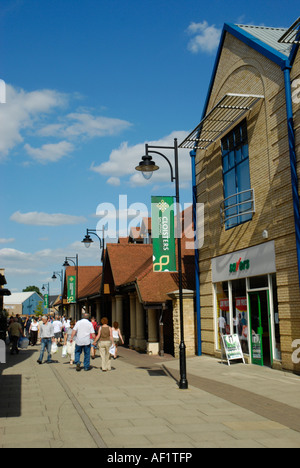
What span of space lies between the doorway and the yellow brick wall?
1.16m

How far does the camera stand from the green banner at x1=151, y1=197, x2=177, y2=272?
16.0 meters

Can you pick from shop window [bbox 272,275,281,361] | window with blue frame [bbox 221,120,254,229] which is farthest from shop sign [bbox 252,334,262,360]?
window with blue frame [bbox 221,120,254,229]

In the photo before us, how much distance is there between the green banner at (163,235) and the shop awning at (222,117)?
8.84 ft

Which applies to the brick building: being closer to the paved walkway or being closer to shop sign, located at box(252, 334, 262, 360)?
shop sign, located at box(252, 334, 262, 360)

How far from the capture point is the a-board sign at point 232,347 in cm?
1499

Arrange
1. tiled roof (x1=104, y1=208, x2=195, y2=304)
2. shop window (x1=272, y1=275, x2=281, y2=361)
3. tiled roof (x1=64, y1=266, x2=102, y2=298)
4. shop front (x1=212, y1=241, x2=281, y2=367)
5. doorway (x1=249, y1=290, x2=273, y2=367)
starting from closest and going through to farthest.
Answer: shop window (x1=272, y1=275, x2=281, y2=361)
shop front (x1=212, y1=241, x2=281, y2=367)
doorway (x1=249, y1=290, x2=273, y2=367)
tiled roof (x1=104, y1=208, x2=195, y2=304)
tiled roof (x1=64, y1=266, x2=102, y2=298)

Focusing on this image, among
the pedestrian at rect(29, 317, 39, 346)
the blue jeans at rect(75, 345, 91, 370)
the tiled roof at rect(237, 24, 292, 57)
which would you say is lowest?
the blue jeans at rect(75, 345, 91, 370)

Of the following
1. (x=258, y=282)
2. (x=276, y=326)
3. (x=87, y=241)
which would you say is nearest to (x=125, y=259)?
(x=87, y=241)

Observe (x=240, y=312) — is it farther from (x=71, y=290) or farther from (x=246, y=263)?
(x=71, y=290)

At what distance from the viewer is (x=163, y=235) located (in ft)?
55.2

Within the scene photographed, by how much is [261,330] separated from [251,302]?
0.96 m

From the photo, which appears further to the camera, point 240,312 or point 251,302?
point 240,312

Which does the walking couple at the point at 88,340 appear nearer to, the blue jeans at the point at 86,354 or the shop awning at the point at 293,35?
the blue jeans at the point at 86,354

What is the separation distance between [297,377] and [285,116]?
6.67m
